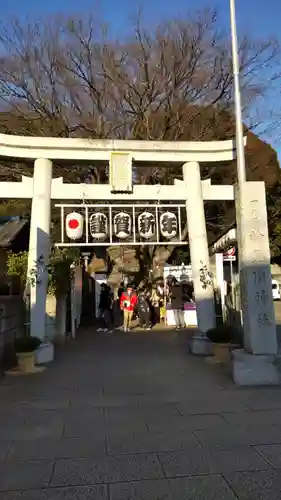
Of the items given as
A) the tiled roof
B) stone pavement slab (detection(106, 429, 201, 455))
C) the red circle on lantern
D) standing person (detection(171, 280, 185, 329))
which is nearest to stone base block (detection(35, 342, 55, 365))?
the red circle on lantern

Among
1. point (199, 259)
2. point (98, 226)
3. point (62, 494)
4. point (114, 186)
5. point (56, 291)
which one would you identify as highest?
point (114, 186)

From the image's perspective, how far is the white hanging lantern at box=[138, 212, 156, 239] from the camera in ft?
34.0

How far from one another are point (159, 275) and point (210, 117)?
7627mm

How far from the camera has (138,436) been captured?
16.3 feet

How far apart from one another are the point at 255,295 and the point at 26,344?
4.50 meters

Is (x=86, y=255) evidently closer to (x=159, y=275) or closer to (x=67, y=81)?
(x=159, y=275)

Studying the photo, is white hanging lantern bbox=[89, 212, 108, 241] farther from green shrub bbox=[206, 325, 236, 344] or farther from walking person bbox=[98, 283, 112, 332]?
walking person bbox=[98, 283, 112, 332]

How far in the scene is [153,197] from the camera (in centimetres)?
1025

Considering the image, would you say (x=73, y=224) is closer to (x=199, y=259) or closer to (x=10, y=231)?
(x=199, y=259)

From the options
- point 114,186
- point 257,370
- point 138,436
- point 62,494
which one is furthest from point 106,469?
point 114,186

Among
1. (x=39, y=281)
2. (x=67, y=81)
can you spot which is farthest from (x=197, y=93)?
(x=39, y=281)

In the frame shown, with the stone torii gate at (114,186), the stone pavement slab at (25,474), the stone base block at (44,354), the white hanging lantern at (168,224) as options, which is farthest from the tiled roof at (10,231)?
the stone pavement slab at (25,474)

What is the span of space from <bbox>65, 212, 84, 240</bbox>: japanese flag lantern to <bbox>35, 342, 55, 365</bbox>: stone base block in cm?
247

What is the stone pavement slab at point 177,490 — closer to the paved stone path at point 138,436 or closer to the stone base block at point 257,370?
the paved stone path at point 138,436
